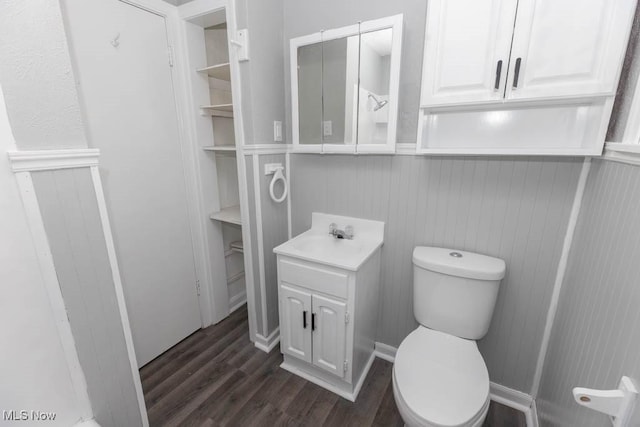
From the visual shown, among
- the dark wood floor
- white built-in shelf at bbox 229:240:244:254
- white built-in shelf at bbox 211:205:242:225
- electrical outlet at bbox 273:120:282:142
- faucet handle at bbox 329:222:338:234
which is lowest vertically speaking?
the dark wood floor

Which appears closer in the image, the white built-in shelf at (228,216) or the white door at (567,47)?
the white door at (567,47)

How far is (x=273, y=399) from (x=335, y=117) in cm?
169

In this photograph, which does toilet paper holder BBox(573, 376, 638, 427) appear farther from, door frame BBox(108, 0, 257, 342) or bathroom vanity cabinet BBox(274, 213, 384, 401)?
door frame BBox(108, 0, 257, 342)

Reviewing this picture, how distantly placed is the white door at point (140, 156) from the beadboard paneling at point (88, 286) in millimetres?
593

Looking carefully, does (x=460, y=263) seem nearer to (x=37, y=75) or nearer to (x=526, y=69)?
(x=526, y=69)

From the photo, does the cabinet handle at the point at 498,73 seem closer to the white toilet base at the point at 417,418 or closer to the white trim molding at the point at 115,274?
the white toilet base at the point at 417,418

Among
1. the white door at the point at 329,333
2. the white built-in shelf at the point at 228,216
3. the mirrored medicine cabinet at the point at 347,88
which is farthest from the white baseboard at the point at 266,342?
the mirrored medicine cabinet at the point at 347,88

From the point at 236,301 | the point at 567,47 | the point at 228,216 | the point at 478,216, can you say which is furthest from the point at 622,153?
the point at 236,301

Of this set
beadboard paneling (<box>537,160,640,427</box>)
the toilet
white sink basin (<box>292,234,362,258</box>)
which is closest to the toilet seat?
the toilet

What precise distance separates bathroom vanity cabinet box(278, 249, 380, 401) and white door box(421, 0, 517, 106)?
936mm

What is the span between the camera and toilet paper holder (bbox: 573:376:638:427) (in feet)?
1.94

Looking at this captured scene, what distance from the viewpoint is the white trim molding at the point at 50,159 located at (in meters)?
0.82

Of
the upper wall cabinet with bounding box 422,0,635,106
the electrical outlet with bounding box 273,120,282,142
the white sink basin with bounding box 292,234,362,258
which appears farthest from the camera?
the electrical outlet with bounding box 273,120,282,142

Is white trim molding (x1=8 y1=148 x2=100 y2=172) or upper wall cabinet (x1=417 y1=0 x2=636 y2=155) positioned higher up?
upper wall cabinet (x1=417 y1=0 x2=636 y2=155)
